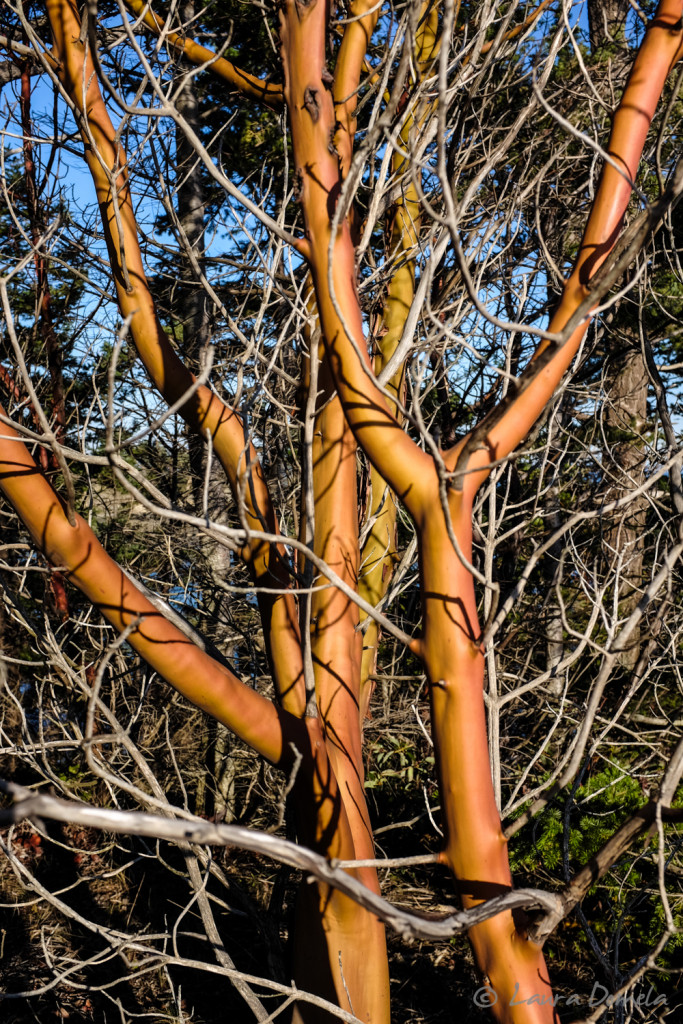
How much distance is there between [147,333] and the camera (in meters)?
2.39

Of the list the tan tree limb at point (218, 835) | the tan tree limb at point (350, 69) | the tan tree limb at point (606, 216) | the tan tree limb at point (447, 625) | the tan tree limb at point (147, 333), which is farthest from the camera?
the tan tree limb at point (350, 69)

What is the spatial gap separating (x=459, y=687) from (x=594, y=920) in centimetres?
368

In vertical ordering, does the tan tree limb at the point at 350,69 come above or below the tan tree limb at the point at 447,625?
above

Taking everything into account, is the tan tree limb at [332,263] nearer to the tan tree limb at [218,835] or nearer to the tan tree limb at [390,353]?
the tan tree limb at [218,835]

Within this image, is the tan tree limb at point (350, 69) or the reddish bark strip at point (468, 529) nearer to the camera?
the reddish bark strip at point (468, 529)

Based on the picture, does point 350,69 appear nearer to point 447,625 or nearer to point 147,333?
point 147,333

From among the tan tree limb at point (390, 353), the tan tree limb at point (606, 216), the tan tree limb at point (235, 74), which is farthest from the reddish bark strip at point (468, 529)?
the tan tree limb at point (235, 74)

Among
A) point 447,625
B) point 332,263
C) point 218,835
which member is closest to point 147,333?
point 332,263

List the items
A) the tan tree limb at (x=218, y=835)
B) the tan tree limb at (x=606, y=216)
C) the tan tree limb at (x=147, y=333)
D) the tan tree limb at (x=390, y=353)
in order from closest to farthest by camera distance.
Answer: the tan tree limb at (x=218, y=835) → the tan tree limb at (x=606, y=216) → the tan tree limb at (x=147, y=333) → the tan tree limb at (x=390, y=353)

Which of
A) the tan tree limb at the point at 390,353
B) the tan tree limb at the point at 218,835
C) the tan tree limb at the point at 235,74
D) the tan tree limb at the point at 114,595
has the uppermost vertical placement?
the tan tree limb at the point at 235,74

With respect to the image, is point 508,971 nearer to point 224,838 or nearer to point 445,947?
point 224,838

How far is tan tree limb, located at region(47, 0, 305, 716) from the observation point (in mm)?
2365

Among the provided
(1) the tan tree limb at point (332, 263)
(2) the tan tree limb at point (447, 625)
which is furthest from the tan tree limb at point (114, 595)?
(1) the tan tree limb at point (332, 263)

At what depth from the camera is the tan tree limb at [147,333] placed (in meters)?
2.37
